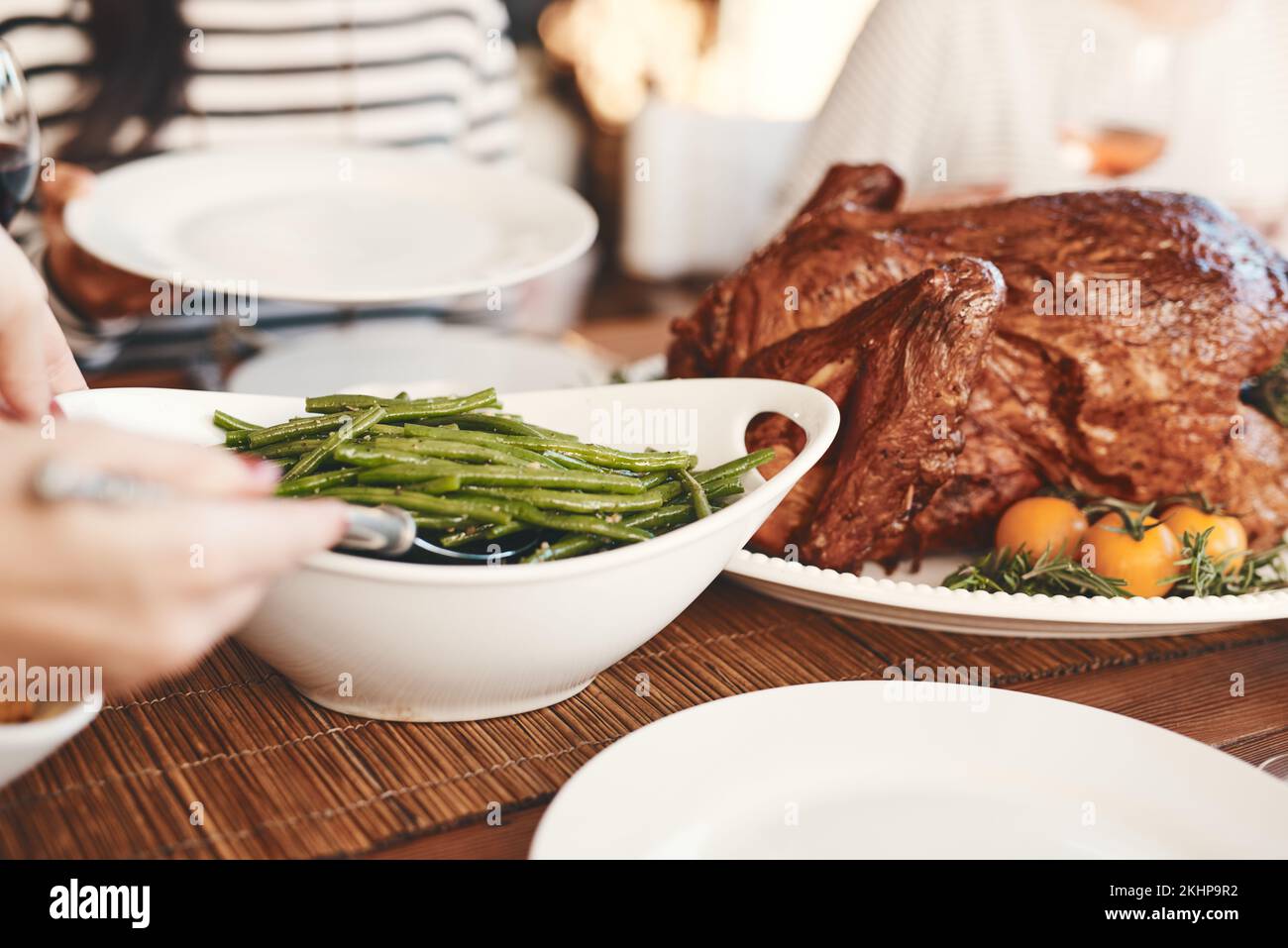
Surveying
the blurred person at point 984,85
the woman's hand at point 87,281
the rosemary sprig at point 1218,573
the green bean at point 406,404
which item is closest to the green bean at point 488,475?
the green bean at point 406,404

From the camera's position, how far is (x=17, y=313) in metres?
0.80

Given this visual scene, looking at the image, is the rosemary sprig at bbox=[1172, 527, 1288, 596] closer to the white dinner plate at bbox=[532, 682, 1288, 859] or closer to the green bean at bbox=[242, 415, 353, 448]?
the white dinner plate at bbox=[532, 682, 1288, 859]

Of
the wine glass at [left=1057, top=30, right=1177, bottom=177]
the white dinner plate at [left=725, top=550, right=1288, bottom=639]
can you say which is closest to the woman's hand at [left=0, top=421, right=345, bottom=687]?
the white dinner plate at [left=725, top=550, right=1288, bottom=639]

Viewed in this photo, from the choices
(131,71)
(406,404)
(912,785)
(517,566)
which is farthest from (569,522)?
(131,71)

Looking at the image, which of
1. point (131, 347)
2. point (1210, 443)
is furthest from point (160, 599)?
point (131, 347)

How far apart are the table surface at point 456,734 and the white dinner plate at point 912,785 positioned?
118 millimetres

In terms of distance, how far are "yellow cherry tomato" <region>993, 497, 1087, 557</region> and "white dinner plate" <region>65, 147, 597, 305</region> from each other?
24.0 inches

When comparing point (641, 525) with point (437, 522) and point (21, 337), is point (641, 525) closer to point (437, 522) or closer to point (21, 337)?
point (437, 522)

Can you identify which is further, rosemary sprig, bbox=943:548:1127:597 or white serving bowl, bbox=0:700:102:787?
rosemary sprig, bbox=943:548:1127:597

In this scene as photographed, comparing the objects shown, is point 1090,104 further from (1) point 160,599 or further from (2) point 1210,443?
(1) point 160,599

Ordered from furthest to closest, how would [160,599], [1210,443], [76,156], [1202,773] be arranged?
[76,156], [1210,443], [1202,773], [160,599]

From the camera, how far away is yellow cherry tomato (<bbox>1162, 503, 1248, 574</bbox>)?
47.0 inches

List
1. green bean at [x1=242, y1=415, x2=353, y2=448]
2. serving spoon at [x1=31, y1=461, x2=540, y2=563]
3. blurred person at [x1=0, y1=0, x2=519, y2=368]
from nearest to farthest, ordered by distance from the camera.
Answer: serving spoon at [x1=31, y1=461, x2=540, y2=563]
green bean at [x1=242, y1=415, x2=353, y2=448]
blurred person at [x1=0, y1=0, x2=519, y2=368]

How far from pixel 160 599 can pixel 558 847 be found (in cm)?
→ 28
